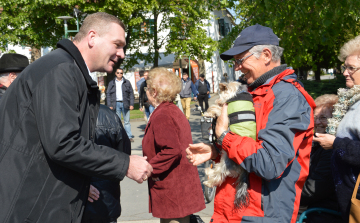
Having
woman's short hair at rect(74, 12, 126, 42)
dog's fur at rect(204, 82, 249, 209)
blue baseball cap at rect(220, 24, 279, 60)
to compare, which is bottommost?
dog's fur at rect(204, 82, 249, 209)

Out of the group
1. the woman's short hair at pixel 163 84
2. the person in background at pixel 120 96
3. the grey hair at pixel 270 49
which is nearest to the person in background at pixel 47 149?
the grey hair at pixel 270 49

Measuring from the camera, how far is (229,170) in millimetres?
2055

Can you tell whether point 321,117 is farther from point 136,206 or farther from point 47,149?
point 136,206

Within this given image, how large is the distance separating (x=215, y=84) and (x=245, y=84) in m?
34.7

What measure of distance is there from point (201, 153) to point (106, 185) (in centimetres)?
112

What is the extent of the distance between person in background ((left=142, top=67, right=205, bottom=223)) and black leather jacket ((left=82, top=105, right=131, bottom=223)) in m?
0.36

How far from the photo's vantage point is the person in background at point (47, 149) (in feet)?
5.91

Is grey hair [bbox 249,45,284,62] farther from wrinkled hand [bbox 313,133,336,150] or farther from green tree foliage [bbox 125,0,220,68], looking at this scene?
green tree foliage [bbox 125,0,220,68]

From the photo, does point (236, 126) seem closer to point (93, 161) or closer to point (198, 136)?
point (93, 161)

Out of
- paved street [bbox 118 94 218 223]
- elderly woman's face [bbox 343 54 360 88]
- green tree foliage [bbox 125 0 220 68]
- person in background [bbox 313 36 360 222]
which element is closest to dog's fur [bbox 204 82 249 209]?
person in background [bbox 313 36 360 222]

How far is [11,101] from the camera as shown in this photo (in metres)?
1.89

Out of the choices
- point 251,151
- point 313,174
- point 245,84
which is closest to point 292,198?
point 251,151

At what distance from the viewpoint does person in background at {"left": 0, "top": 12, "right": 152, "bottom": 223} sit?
1801mm

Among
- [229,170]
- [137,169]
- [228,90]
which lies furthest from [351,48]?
[137,169]
